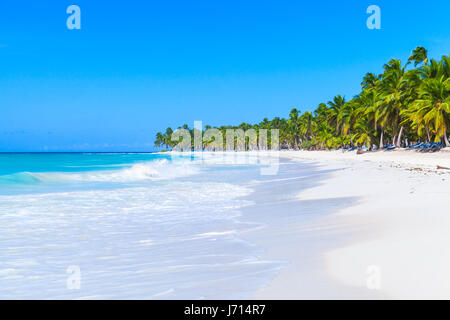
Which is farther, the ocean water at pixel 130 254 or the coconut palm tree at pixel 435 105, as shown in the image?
the coconut palm tree at pixel 435 105

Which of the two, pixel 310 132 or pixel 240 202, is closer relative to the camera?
pixel 240 202

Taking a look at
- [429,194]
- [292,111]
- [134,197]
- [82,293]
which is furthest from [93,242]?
[292,111]

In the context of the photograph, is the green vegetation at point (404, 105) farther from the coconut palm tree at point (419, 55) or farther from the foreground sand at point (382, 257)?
the foreground sand at point (382, 257)

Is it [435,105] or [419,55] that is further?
[419,55]

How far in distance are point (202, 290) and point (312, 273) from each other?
1133 millimetres

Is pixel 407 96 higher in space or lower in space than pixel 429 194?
higher

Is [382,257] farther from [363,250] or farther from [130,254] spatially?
[130,254]

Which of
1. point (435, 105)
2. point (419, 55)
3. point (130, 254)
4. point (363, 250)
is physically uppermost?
point (419, 55)

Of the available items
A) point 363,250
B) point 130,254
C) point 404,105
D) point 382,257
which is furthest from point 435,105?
point 130,254

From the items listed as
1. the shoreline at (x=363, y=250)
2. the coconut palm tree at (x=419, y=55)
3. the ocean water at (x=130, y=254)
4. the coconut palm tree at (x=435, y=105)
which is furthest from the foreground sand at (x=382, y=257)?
the coconut palm tree at (x=419, y=55)

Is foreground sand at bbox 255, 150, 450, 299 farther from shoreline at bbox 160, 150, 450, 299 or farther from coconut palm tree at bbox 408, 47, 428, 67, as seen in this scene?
coconut palm tree at bbox 408, 47, 428, 67

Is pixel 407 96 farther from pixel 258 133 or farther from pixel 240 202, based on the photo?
pixel 258 133

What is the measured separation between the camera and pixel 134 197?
11172 millimetres
